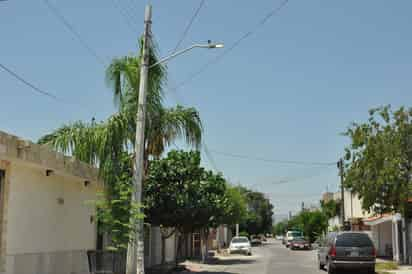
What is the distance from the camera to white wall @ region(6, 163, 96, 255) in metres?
16.2

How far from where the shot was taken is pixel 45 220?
18.3 meters

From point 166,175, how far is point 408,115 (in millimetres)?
12196

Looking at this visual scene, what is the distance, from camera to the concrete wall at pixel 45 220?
16.0m

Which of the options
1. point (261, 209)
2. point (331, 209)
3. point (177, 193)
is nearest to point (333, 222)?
point (331, 209)

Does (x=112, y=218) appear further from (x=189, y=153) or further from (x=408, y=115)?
(x=408, y=115)

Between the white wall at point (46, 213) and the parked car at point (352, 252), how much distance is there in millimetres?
9631

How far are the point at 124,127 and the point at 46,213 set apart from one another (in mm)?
3746

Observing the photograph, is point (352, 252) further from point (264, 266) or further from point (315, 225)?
point (315, 225)

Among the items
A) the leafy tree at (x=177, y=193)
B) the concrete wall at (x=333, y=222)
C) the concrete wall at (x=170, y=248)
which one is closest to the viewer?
the leafy tree at (x=177, y=193)

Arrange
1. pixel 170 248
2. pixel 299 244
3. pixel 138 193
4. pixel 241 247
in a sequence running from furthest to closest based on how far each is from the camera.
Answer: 1. pixel 299 244
2. pixel 241 247
3. pixel 170 248
4. pixel 138 193

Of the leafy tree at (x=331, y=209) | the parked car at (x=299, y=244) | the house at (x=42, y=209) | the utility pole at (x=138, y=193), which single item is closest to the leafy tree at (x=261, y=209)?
the leafy tree at (x=331, y=209)

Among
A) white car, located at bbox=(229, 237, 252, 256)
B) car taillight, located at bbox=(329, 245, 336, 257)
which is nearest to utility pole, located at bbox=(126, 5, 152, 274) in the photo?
car taillight, located at bbox=(329, 245, 336, 257)

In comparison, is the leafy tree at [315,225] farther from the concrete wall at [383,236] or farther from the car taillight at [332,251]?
the car taillight at [332,251]

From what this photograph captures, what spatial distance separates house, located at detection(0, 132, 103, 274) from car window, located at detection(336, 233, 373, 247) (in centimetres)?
991
